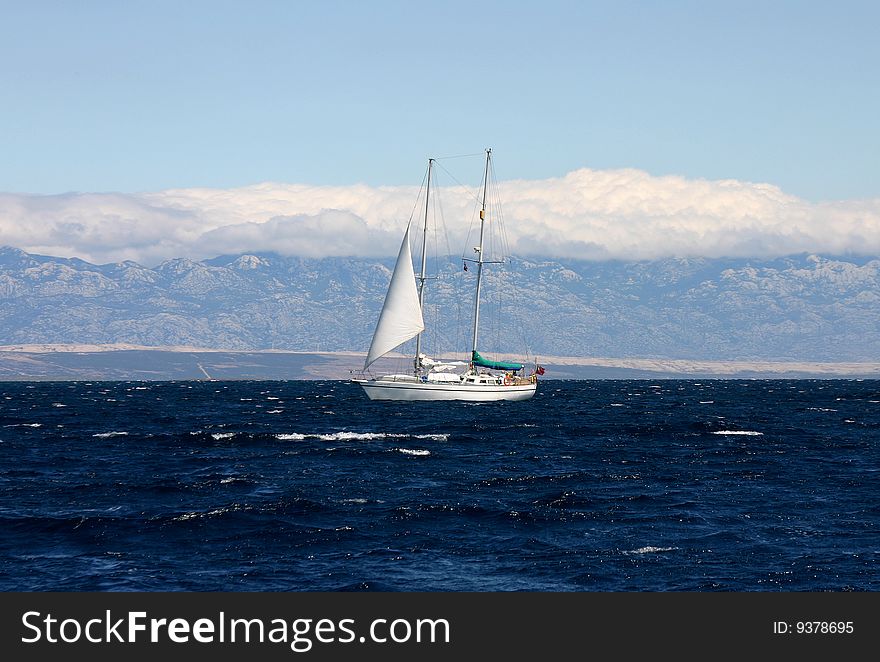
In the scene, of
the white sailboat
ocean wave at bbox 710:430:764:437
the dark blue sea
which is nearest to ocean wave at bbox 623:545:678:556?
the dark blue sea

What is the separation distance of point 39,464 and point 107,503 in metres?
19.4

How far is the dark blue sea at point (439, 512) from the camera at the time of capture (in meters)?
34.1

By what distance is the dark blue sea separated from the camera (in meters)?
34.1

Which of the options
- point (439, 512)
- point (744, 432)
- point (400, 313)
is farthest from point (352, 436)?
point (400, 313)

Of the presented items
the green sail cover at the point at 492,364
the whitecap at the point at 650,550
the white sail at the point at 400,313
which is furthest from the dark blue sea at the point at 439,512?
the green sail cover at the point at 492,364

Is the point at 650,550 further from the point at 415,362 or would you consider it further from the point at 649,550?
the point at 415,362

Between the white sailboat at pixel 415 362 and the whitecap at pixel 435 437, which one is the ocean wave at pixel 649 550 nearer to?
the whitecap at pixel 435 437

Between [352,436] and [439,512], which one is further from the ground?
[439,512]

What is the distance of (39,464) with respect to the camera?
213 feet

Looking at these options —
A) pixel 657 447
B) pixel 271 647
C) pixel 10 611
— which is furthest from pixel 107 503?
pixel 657 447

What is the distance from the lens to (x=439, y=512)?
1794 inches

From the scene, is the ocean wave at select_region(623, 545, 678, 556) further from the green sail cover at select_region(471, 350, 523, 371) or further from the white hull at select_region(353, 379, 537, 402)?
the green sail cover at select_region(471, 350, 523, 371)

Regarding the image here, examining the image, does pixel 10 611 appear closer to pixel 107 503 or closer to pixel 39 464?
pixel 107 503

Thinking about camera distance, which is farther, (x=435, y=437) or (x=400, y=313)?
(x=400, y=313)
